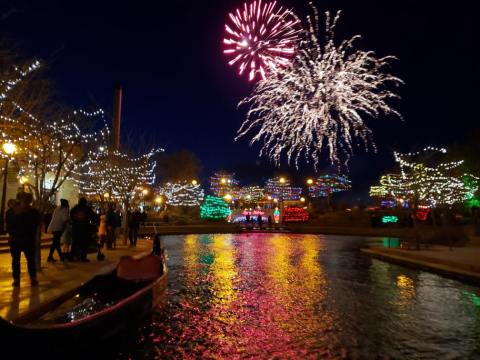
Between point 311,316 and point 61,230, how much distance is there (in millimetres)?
8031

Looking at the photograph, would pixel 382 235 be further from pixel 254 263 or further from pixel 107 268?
pixel 107 268

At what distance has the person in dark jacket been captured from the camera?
13453 millimetres

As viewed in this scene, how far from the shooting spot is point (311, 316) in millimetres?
8414

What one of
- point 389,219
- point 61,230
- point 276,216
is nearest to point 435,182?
point 389,219

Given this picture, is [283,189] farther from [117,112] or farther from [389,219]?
[117,112]

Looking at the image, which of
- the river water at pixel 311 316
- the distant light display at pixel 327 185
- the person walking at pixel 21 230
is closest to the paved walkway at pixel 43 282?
the person walking at pixel 21 230

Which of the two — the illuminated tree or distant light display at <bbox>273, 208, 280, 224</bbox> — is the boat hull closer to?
the illuminated tree

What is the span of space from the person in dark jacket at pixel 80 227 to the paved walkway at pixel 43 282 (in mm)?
551

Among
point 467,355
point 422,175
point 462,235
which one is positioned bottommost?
point 467,355

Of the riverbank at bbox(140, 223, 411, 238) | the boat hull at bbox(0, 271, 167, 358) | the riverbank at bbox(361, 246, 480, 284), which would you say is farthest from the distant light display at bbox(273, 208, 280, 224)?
the boat hull at bbox(0, 271, 167, 358)

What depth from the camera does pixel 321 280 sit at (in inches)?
501

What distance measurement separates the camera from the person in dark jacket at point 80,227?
530 inches

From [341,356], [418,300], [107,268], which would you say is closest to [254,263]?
[107,268]

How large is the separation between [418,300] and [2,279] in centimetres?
939
